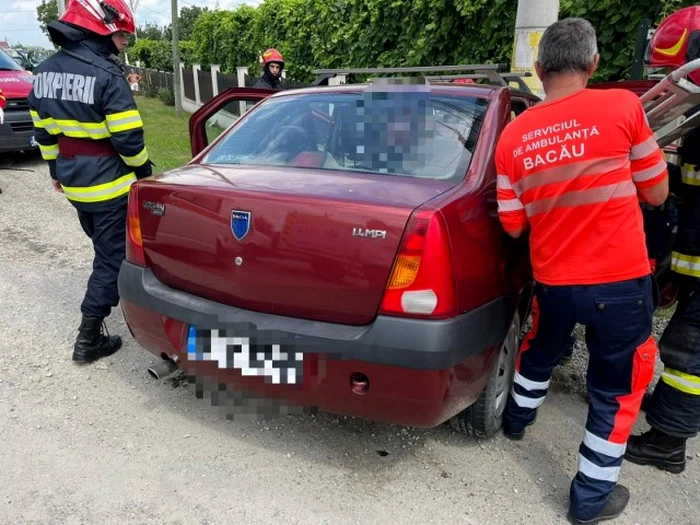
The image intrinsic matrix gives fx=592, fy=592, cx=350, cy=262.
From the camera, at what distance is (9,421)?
9.50 feet

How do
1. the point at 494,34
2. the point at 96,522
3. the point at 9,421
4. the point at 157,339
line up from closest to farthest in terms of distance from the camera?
the point at 96,522 < the point at 157,339 < the point at 9,421 < the point at 494,34

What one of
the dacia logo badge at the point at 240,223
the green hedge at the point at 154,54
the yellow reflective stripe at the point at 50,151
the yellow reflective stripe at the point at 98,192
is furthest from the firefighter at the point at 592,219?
the green hedge at the point at 154,54

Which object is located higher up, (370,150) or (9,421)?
(370,150)

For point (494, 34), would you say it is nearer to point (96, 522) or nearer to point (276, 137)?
point (276, 137)

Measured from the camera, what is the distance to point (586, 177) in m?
2.12

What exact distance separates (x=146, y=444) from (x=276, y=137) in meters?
1.61

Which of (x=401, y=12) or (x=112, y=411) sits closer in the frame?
(x=112, y=411)

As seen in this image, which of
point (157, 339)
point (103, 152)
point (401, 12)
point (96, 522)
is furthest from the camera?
point (401, 12)

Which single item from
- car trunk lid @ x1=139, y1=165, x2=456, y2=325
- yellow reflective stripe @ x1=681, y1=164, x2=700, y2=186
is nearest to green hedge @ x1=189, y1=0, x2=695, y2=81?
yellow reflective stripe @ x1=681, y1=164, x2=700, y2=186

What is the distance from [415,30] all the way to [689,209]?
5823 millimetres

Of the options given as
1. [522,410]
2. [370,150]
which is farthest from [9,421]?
[522,410]

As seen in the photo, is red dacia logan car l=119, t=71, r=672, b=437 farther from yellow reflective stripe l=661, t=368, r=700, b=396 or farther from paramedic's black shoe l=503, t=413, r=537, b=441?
yellow reflective stripe l=661, t=368, r=700, b=396

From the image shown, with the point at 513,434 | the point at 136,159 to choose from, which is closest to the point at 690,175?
the point at 513,434

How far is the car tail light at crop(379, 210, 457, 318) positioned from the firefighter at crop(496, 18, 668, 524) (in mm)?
421
